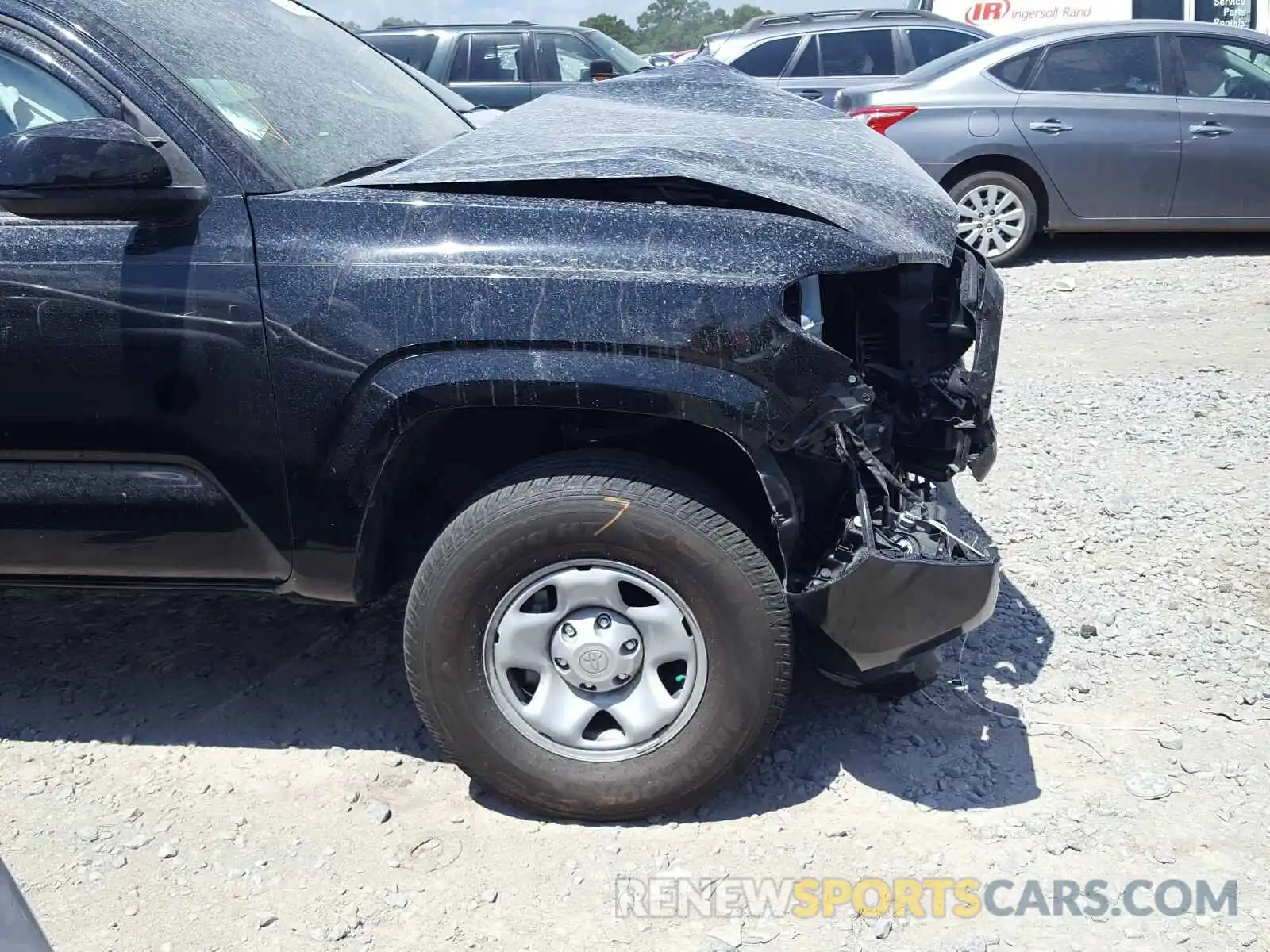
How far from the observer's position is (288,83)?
321 centimetres

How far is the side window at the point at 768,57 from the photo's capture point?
418 inches

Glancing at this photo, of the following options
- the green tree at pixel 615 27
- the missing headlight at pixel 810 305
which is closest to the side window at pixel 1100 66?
the missing headlight at pixel 810 305

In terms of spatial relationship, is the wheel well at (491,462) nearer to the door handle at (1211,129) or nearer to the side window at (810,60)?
the door handle at (1211,129)

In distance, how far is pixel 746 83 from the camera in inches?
157

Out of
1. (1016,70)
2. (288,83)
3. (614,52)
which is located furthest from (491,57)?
(288,83)

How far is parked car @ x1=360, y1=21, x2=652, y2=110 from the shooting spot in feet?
39.9

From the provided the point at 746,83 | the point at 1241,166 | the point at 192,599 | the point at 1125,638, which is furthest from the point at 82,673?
the point at 1241,166

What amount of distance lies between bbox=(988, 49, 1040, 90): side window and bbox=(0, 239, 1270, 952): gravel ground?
4.81 metres

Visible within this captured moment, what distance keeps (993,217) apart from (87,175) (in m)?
6.92

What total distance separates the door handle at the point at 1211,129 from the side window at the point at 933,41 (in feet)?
10.3

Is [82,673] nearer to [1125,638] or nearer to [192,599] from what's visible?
[192,599]

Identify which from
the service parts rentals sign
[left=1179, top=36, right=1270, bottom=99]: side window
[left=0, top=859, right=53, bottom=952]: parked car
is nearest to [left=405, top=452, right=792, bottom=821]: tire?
[left=0, top=859, right=53, bottom=952]: parked car

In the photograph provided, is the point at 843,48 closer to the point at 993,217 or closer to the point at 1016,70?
the point at 1016,70

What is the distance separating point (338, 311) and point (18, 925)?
138 cm
